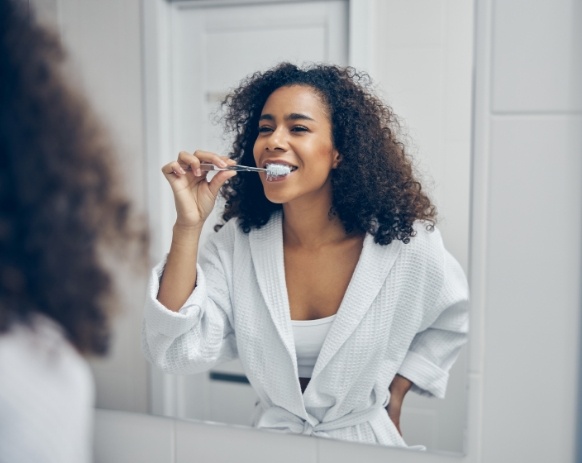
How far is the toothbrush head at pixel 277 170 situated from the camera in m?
0.76

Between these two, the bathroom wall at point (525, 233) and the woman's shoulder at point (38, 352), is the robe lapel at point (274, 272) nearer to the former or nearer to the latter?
the bathroom wall at point (525, 233)

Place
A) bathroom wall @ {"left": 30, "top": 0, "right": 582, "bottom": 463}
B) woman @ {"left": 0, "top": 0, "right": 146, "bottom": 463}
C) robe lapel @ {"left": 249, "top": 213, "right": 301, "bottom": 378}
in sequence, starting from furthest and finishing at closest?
robe lapel @ {"left": 249, "top": 213, "right": 301, "bottom": 378}, bathroom wall @ {"left": 30, "top": 0, "right": 582, "bottom": 463}, woman @ {"left": 0, "top": 0, "right": 146, "bottom": 463}

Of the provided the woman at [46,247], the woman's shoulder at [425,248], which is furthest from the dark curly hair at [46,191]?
the woman's shoulder at [425,248]

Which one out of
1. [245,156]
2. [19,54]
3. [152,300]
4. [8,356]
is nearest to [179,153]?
[245,156]

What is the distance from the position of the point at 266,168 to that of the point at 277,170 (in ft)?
0.06

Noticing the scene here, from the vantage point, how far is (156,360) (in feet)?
2.75

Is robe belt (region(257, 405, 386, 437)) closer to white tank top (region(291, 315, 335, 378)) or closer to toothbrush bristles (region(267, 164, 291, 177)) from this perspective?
white tank top (region(291, 315, 335, 378))

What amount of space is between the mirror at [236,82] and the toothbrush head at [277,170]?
9 centimetres

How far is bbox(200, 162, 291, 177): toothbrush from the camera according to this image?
767mm

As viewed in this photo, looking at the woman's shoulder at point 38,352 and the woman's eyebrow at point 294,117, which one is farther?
the woman's eyebrow at point 294,117

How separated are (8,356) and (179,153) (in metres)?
0.45

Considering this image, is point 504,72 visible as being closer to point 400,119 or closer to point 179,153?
point 400,119

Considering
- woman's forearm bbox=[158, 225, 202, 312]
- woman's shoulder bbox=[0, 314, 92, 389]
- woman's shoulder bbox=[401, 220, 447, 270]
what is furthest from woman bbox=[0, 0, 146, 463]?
woman's shoulder bbox=[401, 220, 447, 270]

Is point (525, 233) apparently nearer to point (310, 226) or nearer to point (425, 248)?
point (425, 248)
